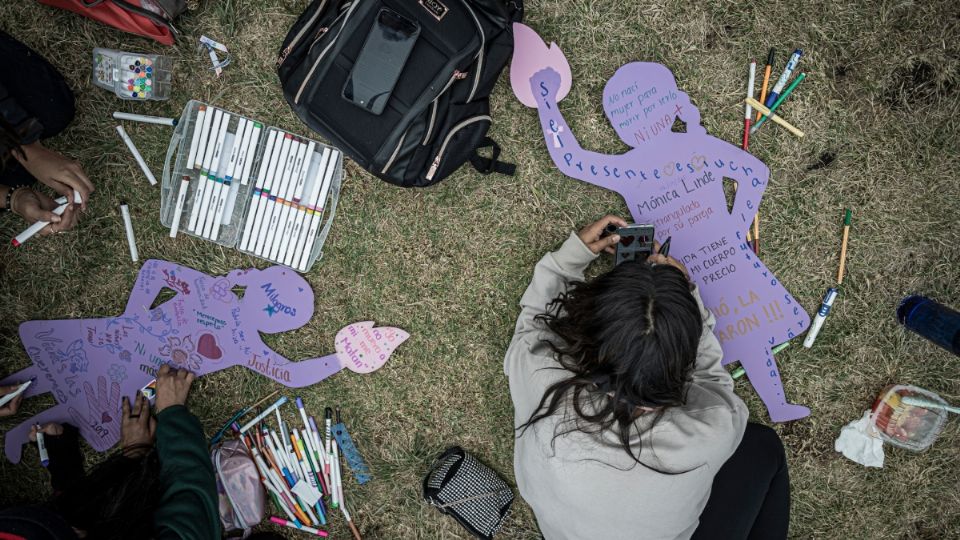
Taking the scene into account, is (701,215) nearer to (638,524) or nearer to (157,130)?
(638,524)

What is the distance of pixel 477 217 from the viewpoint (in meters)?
2.64

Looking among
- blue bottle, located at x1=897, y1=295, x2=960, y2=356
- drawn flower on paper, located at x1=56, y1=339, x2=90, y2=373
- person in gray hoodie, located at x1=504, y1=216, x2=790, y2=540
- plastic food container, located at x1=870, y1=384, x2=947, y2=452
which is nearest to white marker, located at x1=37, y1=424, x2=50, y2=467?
drawn flower on paper, located at x1=56, y1=339, x2=90, y2=373

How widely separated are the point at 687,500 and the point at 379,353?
1.44m

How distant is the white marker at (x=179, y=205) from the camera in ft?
8.46

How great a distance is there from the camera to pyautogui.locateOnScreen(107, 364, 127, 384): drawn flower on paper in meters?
2.67

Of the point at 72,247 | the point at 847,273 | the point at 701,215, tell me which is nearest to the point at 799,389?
the point at 847,273

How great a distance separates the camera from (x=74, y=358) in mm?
2695

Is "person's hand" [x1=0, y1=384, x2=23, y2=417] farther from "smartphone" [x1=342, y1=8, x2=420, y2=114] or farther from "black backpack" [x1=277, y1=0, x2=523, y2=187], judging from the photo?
"smartphone" [x1=342, y1=8, x2=420, y2=114]

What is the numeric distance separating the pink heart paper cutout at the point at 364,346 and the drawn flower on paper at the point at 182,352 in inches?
26.3

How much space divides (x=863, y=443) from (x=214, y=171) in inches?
124

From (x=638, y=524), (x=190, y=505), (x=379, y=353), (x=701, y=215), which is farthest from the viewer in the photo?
(x=379, y=353)

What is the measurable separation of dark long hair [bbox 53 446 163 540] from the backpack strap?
1.85 m

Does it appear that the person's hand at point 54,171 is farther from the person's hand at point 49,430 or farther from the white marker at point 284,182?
the person's hand at point 49,430

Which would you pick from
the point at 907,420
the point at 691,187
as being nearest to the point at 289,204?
the point at 691,187
